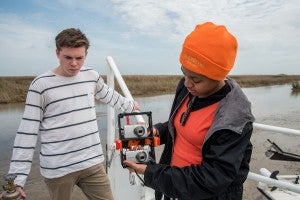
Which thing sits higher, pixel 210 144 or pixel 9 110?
pixel 210 144

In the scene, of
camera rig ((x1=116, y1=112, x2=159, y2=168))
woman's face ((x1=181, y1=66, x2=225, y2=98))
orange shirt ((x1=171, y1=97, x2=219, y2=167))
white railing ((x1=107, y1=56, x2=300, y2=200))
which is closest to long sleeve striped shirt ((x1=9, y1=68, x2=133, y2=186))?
white railing ((x1=107, y1=56, x2=300, y2=200))

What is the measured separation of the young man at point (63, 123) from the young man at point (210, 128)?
1.17 metres

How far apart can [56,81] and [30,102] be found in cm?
27

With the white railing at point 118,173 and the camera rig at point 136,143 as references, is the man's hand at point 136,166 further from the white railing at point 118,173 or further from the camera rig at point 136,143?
the white railing at point 118,173

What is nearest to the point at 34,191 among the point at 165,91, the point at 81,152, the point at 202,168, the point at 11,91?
the point at 81,152

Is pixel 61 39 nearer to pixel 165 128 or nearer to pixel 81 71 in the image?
pixel 81 71

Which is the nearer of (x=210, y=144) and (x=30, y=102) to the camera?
(x=210, y=144)

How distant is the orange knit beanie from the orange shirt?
0.64 feet

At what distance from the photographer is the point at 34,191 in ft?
17.9

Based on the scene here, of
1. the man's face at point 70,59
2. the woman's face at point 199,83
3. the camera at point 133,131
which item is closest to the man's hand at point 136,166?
the camera at point 133,131

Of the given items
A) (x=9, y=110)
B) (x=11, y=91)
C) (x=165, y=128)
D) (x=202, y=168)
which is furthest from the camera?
(x=11, y=91)

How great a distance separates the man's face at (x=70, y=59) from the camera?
259 cm

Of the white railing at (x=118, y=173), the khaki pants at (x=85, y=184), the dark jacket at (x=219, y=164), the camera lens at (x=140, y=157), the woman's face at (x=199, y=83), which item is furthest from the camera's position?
the white railing at (x=118, y=173)

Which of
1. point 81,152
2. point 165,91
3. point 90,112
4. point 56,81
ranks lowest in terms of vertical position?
point 165,91
